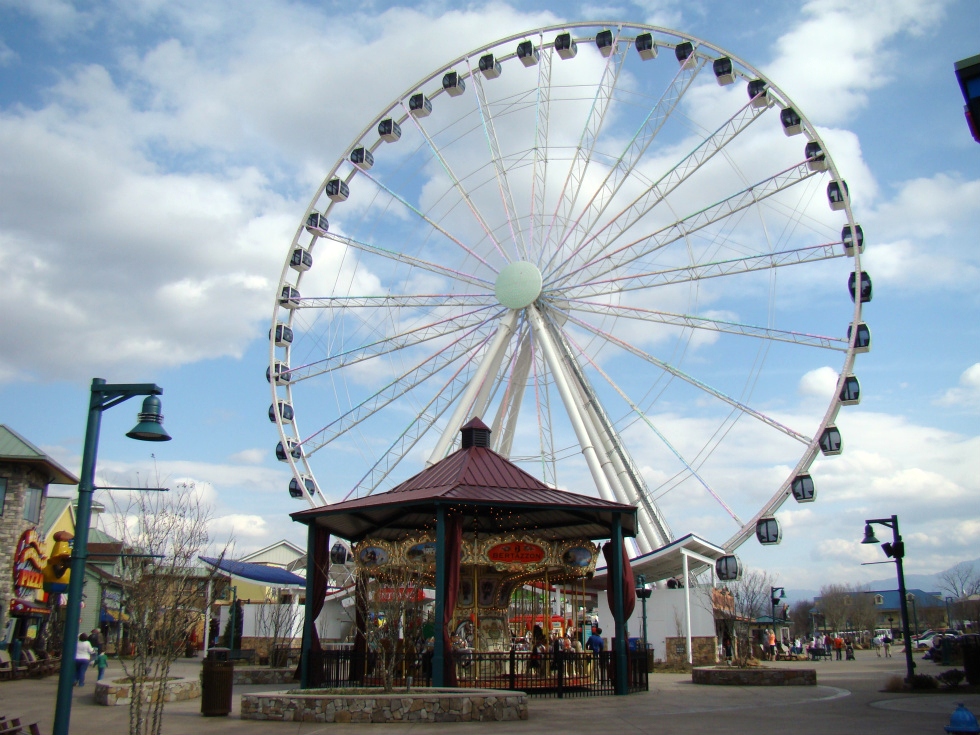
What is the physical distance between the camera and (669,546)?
3131cm

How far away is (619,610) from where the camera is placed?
2028 cm

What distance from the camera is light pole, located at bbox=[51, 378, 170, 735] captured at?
904 cm

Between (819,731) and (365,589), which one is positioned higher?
(365,589)

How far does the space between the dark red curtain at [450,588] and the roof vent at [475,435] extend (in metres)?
3.97

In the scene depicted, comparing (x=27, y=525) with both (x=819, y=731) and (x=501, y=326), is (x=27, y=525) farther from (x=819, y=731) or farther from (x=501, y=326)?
(x=819, y=731)

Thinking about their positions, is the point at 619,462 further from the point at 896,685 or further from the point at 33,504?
the point at 33,504

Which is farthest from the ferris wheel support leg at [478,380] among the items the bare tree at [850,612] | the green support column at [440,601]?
the bare tree at [850,612]

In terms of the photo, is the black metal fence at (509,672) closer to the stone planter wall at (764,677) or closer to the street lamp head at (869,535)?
the stone planter wall at (764,677)

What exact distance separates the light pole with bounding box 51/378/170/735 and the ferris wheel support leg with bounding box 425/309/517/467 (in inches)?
753

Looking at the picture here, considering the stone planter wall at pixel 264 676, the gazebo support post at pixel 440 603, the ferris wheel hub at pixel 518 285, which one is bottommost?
the stone planter wall at pixel 264 676

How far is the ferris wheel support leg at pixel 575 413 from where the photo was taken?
27.5 m

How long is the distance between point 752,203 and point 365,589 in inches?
679

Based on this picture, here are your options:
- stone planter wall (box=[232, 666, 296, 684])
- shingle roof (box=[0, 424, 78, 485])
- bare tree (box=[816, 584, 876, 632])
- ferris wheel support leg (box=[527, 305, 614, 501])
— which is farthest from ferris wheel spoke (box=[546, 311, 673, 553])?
bare tree (box=[816, 584, 876, 632])

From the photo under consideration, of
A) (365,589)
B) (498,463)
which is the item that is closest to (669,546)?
(498,463)
